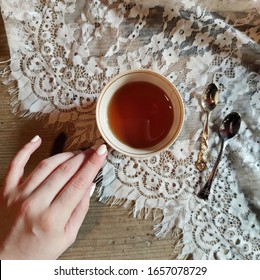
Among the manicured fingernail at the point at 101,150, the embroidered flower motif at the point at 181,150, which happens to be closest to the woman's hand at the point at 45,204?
the manicured fingernail at the point at 101,150

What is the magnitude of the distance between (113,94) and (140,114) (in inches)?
2.6

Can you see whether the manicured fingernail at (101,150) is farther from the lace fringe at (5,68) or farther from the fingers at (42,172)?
the lace fringe at (5,68)

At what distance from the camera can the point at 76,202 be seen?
0.76 meters

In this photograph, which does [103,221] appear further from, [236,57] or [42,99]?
[236,57]

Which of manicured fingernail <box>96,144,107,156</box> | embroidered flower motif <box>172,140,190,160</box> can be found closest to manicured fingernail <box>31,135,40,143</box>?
manicured fingernail <box>96,144,107,156</box>

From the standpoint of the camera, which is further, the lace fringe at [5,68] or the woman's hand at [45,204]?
the lace fringe at [5,68]

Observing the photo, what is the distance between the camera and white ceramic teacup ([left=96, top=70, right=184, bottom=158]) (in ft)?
2.62

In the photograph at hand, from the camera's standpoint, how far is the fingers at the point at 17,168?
0.78 metres

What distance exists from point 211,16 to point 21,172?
497 millimetres

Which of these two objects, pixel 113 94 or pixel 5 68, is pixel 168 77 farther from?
pixel 5 68

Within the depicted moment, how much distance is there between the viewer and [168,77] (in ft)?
2.87

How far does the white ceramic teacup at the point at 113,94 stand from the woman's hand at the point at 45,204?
4cm

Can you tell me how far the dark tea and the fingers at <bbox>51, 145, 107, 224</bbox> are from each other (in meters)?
0.07

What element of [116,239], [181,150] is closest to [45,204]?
[116,239]
